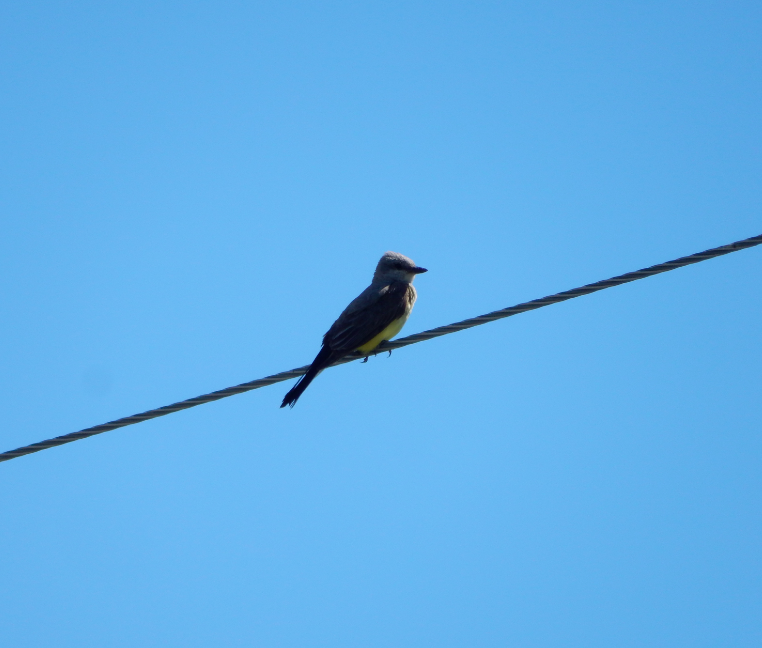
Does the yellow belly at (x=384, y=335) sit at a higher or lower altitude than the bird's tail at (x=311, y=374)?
higher

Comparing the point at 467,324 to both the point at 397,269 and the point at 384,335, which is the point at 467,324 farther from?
the point at 397,269

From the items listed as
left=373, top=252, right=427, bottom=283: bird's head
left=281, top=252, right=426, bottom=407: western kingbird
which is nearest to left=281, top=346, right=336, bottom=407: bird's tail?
left=281, top=252, right=426, bottom=407: western kingbird

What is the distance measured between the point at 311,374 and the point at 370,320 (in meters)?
1.03

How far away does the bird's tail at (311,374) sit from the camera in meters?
7.89

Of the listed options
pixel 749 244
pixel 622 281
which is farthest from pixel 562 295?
pixel 749 244

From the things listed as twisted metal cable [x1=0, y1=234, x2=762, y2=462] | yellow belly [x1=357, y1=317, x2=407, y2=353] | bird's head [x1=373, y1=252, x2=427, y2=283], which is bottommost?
twisted metal cable [x1=0, y1=234, x2=762, y2=462]

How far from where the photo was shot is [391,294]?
934 centimetres

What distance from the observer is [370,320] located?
29.0 ft

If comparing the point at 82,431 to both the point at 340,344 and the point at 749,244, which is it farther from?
the point at 749,244

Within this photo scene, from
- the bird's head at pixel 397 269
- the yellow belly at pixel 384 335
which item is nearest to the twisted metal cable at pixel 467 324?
the yellow belly at pixel 384 335

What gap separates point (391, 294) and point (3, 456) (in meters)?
4.58

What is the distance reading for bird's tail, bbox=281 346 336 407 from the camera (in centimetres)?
789

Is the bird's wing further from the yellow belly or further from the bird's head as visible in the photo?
the bird's head

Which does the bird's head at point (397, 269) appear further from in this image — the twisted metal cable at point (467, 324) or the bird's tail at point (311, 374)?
the twisted metal cable at point (467, 324)
